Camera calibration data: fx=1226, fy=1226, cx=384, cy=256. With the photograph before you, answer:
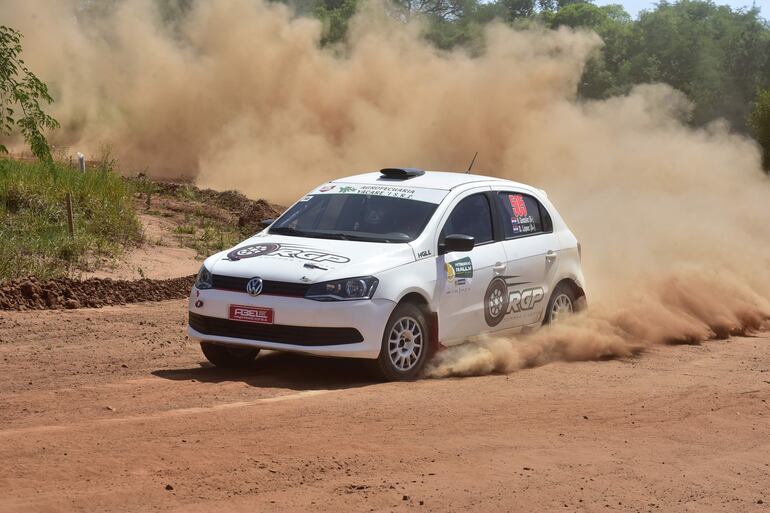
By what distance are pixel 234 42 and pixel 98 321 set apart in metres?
22.8

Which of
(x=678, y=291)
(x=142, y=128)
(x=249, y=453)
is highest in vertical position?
(x=142, y=128)

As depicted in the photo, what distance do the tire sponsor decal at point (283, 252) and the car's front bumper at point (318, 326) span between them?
449 mm

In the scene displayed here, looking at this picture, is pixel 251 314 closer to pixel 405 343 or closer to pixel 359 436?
pixel 405 343

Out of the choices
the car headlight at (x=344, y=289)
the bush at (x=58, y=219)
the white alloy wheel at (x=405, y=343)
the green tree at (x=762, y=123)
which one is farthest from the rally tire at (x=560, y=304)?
the green tree at (x=762, y=123)

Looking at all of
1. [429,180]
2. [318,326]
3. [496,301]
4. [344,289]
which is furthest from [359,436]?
[429,180]

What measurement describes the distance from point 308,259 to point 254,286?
1.57ft

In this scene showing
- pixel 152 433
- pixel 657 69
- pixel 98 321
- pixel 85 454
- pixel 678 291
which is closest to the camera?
pixel 85 454

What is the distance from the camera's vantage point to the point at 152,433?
727 cm

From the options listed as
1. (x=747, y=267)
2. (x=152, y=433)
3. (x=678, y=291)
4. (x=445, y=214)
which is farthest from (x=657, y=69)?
(x=152, y=433)

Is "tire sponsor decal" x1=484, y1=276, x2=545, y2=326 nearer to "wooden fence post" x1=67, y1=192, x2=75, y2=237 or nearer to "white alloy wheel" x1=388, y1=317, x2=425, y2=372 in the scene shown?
"white alloy wheel" x1=388, y1=317, x2=425, y2=372

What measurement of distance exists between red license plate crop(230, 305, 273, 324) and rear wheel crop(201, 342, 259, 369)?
20.4 inches

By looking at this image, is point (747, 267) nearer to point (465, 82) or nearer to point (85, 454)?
point (85, 454)

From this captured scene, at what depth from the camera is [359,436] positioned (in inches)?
294

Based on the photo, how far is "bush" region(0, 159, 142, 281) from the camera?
47.5ft
